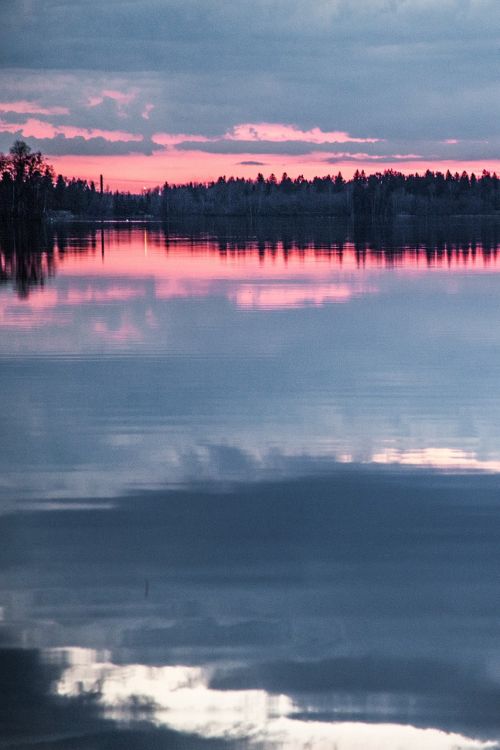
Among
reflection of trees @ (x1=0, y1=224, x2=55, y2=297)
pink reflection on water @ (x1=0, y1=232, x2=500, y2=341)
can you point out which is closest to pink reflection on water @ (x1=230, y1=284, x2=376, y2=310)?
pink reflection on water @ (x1=0, y1=232, x2=500, y2=341)

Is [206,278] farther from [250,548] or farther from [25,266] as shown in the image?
[250,548]

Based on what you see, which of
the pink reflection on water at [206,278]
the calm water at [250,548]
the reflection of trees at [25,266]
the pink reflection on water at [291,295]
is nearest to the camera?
the calm water at [250,548]

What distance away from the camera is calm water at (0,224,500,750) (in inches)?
199

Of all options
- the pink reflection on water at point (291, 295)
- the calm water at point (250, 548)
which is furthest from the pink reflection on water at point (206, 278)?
the calm water at point (250, 548)

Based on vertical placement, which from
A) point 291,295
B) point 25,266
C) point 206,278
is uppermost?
point 25,266

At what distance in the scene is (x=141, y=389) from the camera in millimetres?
13336

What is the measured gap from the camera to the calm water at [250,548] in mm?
5043

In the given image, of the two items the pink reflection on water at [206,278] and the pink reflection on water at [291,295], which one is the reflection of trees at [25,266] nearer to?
the pink reflection on water at [206,278]

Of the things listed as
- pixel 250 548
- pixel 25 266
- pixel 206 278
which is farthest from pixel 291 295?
pixel 250 548

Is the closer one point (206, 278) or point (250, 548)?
point (250, 548)

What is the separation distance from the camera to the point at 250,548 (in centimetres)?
718

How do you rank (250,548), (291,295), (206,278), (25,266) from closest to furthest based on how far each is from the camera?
1. (250,548)
2. (291,295)
3. (206,278)
4. (25,266)

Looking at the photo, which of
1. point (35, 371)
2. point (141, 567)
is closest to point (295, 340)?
point (35, 371)

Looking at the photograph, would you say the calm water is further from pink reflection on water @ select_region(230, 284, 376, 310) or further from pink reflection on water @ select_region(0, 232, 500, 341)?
pink reflection on water @ select_region(230, 284, 376, 310)
